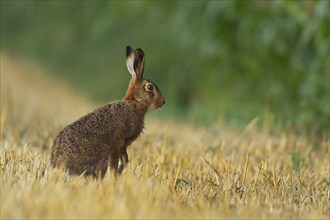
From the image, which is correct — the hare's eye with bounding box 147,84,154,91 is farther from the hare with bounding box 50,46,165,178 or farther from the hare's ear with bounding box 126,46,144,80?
the hare's ear with bounding box 126,46,144,80

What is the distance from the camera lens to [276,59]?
568 inches

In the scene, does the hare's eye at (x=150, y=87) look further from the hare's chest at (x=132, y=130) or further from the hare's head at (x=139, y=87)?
the hare's chest at (x=132, y=130)

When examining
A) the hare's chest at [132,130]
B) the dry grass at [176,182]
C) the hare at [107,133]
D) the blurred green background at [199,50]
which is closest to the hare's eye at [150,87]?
the hare at [107,133]

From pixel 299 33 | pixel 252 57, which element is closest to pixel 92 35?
pixel 252 57

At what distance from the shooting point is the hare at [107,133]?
6.32 metres

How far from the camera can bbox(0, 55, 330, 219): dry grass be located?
17.1ft

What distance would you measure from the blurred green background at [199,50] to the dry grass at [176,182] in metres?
1.84

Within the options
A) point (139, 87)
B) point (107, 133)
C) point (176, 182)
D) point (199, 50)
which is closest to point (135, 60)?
point (139, 87)

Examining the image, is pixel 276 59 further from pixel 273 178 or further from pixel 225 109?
pixel 273 178

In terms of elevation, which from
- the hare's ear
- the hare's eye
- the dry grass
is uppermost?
the hare's ear

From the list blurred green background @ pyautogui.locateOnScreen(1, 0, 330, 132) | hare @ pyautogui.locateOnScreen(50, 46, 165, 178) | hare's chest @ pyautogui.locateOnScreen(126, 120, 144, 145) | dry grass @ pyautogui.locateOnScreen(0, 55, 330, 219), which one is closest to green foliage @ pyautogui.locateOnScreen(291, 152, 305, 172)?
dry grass @ pyautogui.locateOnScreen(0, 55, 330, 219)

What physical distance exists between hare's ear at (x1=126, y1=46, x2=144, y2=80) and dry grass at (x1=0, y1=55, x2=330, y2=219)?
727mm

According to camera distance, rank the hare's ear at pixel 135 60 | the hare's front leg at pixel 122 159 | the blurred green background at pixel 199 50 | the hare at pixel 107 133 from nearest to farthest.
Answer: the hare at pixel 107 133 < the hare's front leg at pixel 122 159 < the hare's ear at pixel 135 60 < the blurred green background at pixel 199 50

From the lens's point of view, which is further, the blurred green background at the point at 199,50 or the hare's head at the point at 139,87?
the blurred green background at the point at 199,50
